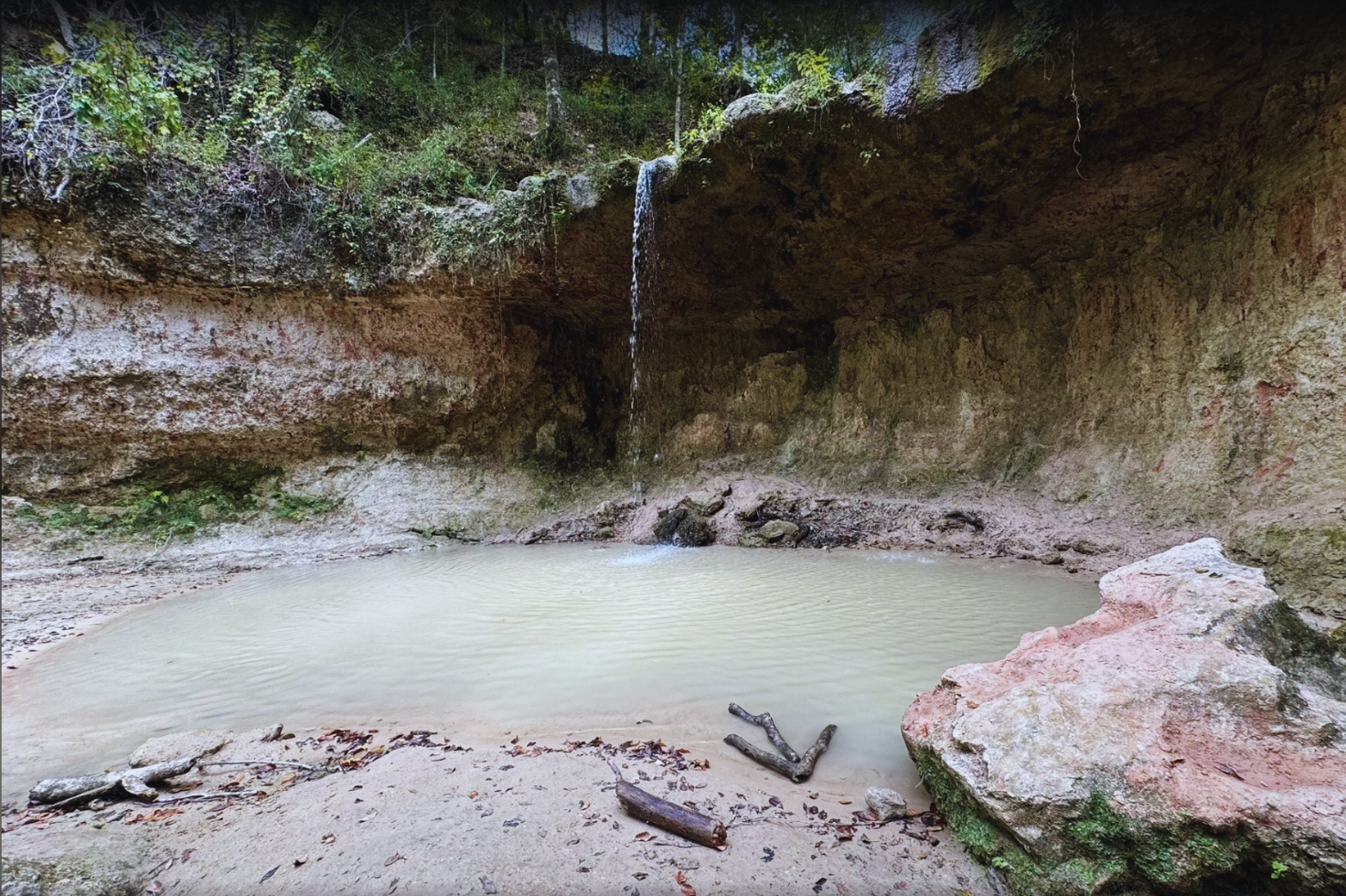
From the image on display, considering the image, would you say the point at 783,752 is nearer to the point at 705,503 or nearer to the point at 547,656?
the point at 547,656

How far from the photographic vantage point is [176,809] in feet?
5.93

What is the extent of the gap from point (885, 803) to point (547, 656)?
6.80 feet

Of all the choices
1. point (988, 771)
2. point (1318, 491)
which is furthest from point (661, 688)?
point (1318, 491)

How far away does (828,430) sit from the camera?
956 cm

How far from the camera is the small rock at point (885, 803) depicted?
1.89m

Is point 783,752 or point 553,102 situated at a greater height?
point 553,102

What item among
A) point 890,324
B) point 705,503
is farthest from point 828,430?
point 705,503

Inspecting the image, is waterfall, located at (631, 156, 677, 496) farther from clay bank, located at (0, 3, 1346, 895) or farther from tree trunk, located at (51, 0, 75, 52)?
tree trunk, located at (51, 0, 75, 52)

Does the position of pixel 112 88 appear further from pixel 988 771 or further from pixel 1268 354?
pixel 1268 354

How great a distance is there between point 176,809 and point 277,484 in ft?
26.1

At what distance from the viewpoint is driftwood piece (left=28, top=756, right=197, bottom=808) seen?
161 cm

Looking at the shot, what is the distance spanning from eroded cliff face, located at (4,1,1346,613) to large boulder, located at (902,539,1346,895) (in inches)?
122

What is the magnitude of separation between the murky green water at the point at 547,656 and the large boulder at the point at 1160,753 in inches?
17.8

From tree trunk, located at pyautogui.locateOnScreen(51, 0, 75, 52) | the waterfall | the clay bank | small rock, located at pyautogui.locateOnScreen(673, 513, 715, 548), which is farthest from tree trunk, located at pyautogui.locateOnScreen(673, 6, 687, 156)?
tree trunk, located at pyautogui.locateOnScreen(51, 0, 75, 52)
